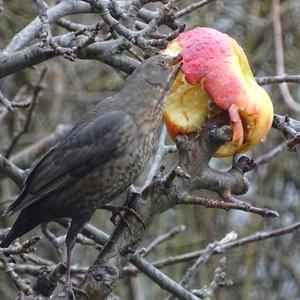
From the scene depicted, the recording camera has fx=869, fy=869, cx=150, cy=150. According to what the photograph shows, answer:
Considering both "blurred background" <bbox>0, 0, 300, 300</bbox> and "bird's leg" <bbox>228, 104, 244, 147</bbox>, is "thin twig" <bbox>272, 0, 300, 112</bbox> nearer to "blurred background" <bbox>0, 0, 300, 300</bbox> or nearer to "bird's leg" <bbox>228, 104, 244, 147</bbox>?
"blurred background" <bbox>0, 0, 300, 300</bbox>

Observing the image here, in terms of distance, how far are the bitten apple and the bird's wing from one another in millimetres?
378

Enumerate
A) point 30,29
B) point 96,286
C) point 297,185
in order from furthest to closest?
point 297,185
point 30,29
point 96,286

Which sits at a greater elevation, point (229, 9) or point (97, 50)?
point (97, 50)

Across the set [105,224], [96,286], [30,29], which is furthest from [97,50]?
[105,224]

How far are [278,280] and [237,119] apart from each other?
17.5ft

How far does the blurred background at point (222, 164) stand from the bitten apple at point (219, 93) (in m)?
3.83

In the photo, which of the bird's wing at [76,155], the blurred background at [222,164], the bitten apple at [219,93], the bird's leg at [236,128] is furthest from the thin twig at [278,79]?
the blurred background at [222,164]

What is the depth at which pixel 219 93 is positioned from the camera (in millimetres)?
2816

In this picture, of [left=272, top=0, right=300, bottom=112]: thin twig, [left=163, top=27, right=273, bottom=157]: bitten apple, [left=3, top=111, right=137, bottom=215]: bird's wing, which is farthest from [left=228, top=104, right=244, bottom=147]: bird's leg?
[left=272, top=0, right=300, bottom=112]: thin twig

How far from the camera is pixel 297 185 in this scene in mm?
7750

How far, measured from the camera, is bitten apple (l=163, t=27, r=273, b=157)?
280 cm

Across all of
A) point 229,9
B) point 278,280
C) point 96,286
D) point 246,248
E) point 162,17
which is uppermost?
point 162,17

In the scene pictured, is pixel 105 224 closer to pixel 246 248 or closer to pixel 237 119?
pixel 246 248

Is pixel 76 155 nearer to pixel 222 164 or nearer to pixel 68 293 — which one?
pixel 68 293
